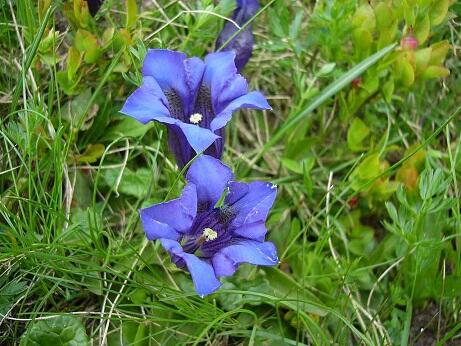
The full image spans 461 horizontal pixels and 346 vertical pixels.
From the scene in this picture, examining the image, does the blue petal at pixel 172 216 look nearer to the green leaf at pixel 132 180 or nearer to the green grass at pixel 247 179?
the green grass at pixel 247 179

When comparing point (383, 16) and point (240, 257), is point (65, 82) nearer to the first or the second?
point (240, 257)

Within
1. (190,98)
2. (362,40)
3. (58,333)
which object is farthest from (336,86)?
(58,333)

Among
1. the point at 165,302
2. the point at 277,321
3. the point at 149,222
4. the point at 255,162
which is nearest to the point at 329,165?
the point at 255,162

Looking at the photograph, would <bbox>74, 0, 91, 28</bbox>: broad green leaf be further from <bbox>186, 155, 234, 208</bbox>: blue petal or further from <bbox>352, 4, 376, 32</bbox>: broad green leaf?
<bbox>352, 4, 376, 32</bbox>: broad green leaf

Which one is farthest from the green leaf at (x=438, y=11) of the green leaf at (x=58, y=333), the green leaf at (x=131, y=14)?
the green leaf at (x=58, y=333)

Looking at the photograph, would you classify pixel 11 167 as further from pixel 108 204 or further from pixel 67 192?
pixel 108 204

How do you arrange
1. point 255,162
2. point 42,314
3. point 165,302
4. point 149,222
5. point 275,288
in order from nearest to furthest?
point 149,222 → point 42,314 → point 165,302 → point 275,288 → point 255,162
